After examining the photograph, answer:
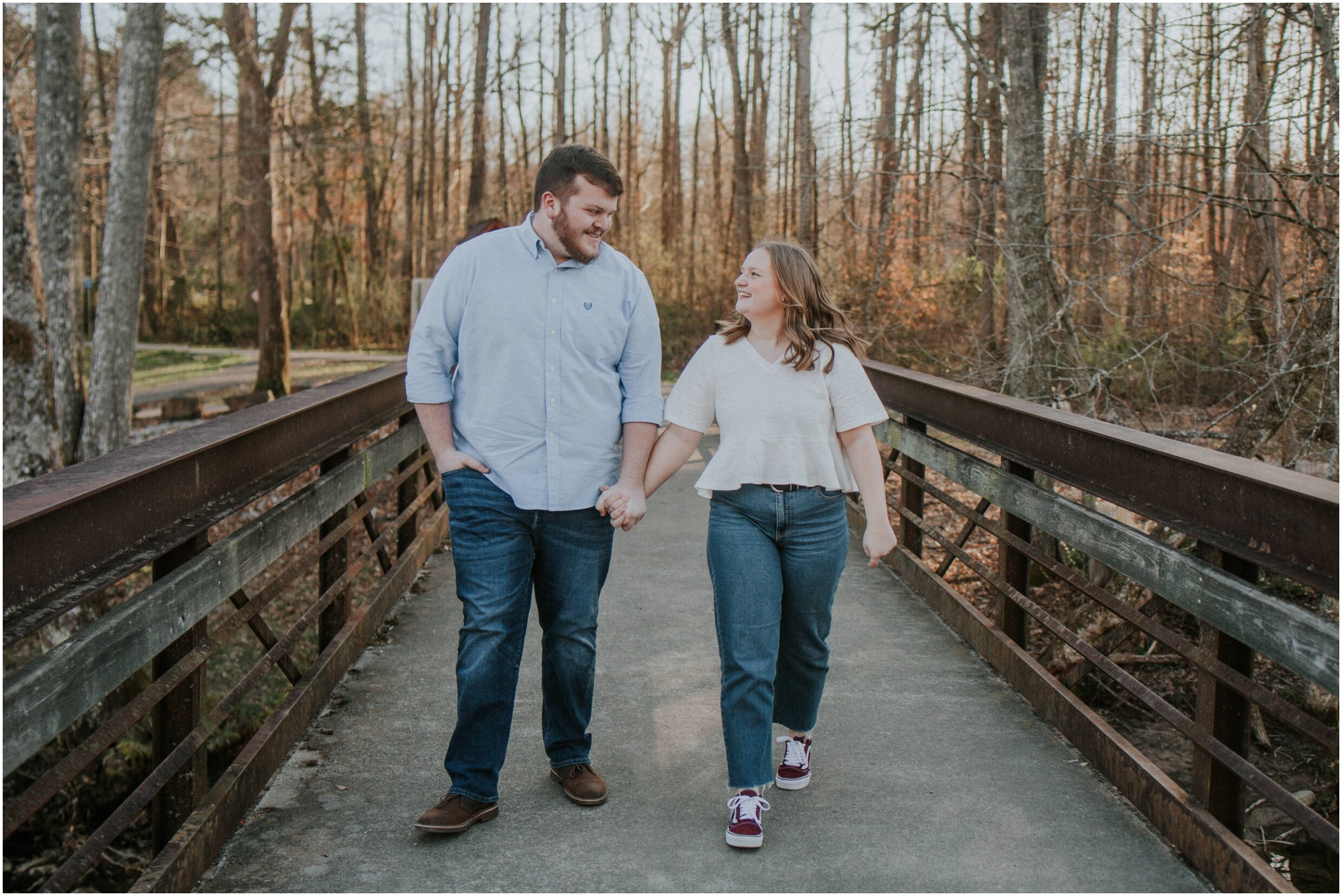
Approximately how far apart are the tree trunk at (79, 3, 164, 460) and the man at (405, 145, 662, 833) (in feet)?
30.2

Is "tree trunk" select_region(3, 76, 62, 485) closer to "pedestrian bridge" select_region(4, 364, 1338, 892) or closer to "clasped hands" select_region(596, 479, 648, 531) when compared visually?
"pedestrian bridge" select_region(4, 364, 1338, 892)

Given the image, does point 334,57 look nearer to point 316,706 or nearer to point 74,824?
point 74,824

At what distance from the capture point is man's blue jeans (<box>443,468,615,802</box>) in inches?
131

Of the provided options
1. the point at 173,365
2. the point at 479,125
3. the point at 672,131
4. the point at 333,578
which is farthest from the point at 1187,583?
the point at 672,131

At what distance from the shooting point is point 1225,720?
3160 millimetres

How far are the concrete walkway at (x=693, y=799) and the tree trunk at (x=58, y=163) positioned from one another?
7372 millimetres

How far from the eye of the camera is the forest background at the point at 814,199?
875cm

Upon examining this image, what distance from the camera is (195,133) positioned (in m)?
39.3

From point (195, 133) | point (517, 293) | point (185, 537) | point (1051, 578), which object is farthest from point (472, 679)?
point (195, 133)

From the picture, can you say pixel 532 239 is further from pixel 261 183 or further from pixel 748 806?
pixel 261 183

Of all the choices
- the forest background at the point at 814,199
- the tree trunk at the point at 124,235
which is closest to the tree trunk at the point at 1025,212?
the forest background at the point at 814,199

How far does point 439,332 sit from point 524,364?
0.89 ft

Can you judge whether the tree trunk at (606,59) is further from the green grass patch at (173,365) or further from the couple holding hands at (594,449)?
Answer: the couple holding hands at (594,449)

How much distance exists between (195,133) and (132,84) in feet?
101
